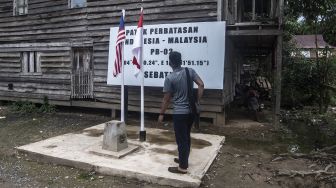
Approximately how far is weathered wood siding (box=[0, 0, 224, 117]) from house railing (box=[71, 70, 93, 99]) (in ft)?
0.70

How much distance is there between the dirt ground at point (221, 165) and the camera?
5402mm

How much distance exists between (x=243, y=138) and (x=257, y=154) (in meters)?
1.35

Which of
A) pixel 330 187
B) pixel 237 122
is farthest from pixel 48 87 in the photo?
pixel 330 187

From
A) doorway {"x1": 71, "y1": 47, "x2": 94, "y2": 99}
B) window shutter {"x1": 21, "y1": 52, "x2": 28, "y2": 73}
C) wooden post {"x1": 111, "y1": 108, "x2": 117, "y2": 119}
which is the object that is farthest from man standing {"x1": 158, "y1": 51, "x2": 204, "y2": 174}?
window shutter {"x1": 21, "y1": 52, "x2": 28, "y2": 73}

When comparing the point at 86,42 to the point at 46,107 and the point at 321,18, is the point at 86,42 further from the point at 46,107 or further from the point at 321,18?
the point at 321,18

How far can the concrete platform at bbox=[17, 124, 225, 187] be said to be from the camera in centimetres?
538

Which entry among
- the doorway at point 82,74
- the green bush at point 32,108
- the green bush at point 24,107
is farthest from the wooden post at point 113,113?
the green bush at point 24,107

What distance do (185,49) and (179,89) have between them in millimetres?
4074

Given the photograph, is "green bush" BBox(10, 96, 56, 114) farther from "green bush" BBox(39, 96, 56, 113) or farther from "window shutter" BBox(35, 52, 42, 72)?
"window shutter" BBox(35, 52, 42, 72)

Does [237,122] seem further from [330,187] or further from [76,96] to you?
[76,96]

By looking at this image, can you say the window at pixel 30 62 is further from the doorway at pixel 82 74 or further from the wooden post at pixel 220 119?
the wooden post at pixel 220 119

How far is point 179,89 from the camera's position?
527 cm

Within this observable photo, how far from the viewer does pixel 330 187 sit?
5352 mm

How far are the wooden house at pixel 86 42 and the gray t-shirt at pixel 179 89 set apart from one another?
13.7 feet
